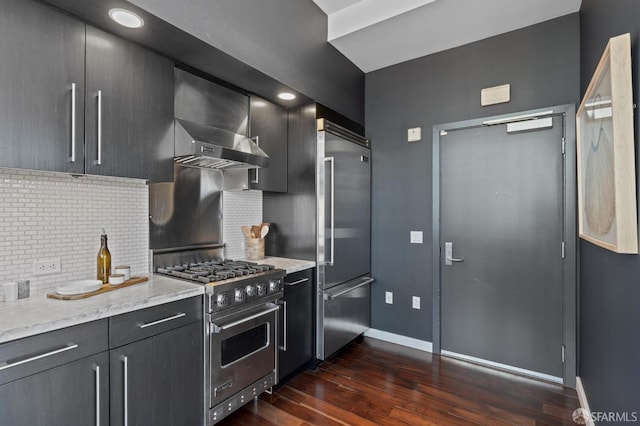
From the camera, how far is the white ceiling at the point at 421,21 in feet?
7.99

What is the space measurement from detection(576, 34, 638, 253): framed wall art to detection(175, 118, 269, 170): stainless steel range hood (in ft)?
6.61

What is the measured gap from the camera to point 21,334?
117cm

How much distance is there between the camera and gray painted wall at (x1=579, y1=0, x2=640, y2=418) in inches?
48.5

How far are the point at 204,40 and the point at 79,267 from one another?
5.04ft

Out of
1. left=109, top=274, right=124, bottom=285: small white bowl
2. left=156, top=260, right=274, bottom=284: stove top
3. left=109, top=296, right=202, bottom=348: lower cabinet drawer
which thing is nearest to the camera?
left=109, top=296, right=202, bottom=348: lower cabinet drawer

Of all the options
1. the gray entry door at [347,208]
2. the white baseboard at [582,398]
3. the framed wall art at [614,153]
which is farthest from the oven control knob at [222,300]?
the white baseboard at [582,398]

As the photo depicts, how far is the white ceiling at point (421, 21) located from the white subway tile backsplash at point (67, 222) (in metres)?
2.21

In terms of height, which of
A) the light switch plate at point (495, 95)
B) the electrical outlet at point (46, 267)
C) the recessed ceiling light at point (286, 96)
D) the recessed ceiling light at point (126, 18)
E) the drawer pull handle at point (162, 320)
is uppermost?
the light switch plate at point (495, 95)

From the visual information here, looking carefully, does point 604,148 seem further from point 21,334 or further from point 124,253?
point 124,253

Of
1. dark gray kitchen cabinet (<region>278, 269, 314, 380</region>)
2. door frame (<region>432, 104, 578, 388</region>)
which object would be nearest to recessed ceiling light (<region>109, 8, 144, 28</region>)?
dark gray kitchen cabinet (<region>278, 269, 314, 380</region>)

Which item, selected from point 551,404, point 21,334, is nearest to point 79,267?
point 21,334

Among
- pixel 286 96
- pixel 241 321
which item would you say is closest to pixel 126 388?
pixel 241 321

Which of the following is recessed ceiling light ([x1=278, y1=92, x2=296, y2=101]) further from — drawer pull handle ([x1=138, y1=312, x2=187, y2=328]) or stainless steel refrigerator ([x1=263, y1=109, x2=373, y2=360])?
drawer pull handle ([x1=138, y1=312, x2=187, y2=328])

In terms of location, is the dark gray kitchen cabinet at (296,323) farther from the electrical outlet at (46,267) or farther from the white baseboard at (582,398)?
the white baseboard at (582,398)
